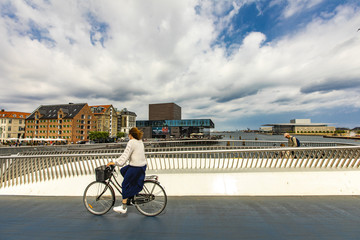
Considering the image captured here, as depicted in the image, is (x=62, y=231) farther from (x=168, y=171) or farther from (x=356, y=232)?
(x=356, y=232)

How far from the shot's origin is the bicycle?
343 centimetres

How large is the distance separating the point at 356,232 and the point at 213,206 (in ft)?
8.24

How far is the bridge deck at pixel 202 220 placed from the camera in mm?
2799

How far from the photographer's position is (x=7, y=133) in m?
64.9

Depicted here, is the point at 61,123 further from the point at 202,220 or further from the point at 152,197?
the point at 202,220

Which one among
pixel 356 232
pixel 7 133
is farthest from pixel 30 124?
pixel 356 232

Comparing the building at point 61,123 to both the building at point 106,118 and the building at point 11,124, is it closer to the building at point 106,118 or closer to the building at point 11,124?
the building at point 11,124

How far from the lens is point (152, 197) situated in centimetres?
346

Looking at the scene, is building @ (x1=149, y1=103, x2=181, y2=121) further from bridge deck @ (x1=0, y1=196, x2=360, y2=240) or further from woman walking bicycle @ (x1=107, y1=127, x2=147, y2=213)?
woman walking bicycle @ (x1=107, y1=127, x2=147, y2=213)

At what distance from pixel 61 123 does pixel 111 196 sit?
75791 millimetres

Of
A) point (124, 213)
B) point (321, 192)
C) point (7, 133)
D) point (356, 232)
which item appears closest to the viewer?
point (356, 232)

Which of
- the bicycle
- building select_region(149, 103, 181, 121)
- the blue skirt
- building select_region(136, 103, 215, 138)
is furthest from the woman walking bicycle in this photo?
building select_region(149, 103, 181, 121)

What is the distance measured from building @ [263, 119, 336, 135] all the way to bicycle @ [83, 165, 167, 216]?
190724 millimetres

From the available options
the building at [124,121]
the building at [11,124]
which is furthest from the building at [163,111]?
the building at [11,124]
